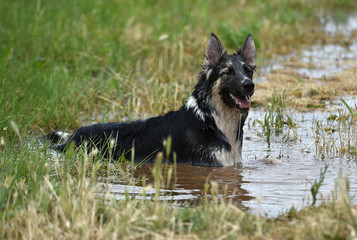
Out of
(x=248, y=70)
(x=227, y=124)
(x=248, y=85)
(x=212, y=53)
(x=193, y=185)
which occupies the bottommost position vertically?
(x=193, y=185)

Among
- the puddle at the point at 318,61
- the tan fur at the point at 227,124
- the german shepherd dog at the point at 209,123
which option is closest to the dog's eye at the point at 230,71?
the german shepherd dog at the point at 209,123

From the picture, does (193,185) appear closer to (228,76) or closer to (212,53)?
(228,76)

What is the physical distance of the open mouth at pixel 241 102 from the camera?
284 inches

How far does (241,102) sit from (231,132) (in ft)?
1.41

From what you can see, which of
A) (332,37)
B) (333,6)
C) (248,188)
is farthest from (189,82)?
(333,6)

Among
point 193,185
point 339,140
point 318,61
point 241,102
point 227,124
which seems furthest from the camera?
point 318,61

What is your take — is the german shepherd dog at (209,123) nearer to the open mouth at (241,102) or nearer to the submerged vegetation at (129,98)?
the open mouth at (241,102)

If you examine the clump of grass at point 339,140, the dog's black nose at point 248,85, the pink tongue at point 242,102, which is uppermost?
the dog's black nose at point 248,85

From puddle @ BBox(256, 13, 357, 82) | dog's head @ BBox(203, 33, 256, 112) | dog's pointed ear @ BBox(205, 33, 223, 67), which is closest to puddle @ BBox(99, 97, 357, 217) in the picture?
dog's head @ BBox(203, 33, 256, 112)

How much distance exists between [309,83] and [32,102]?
499 centimetres

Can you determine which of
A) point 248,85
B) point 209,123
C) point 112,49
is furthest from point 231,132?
point 112,49

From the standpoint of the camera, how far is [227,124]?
292 inches

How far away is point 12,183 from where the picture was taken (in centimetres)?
487

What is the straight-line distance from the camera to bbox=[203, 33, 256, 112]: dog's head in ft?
23.6
